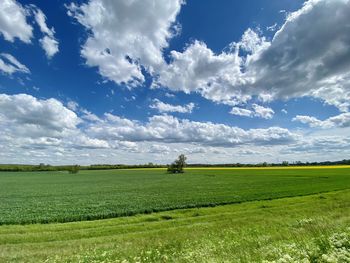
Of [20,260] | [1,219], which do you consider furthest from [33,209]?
[20,260]

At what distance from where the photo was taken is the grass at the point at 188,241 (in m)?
6.76

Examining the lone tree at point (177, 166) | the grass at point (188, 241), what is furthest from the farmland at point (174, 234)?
the lone tree at point (177, 166)

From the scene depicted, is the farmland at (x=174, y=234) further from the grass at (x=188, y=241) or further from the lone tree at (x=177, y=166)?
the lone tree at (x=177, y=166)

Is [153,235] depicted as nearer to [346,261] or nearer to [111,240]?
[111,240]

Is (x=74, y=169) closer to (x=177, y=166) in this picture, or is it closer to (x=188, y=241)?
(x=177, y=166)

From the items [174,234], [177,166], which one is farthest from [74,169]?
[174,234]

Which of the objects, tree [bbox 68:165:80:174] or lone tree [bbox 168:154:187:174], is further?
tree [bbox 68:165:80:174]

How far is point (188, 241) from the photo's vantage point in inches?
450

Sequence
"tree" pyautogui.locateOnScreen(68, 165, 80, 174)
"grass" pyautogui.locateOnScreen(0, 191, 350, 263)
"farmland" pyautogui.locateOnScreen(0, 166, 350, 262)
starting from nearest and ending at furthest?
"grass" pyautogui.locateOnScreen(0, 191, 350, 263) → "farmland" pyautogui.locateOnScreen(0, 166, 350, 262) → "tree" pyautogui.locateOnScreen(68, 165, 80, 174)

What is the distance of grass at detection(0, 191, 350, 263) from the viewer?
676 centimetres

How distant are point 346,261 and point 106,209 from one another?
2375 centimetres

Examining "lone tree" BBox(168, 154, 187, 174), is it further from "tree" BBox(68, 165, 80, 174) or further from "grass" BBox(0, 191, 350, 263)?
"grass" BBox(0, 191, 350, 263)

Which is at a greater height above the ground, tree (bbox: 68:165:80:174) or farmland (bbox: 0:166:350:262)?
tree (bbox: 68:165:80:174)

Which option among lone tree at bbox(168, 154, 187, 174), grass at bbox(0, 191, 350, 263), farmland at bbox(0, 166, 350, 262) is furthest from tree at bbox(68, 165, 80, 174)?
grass at bbox(0, 191, 350, 263)
